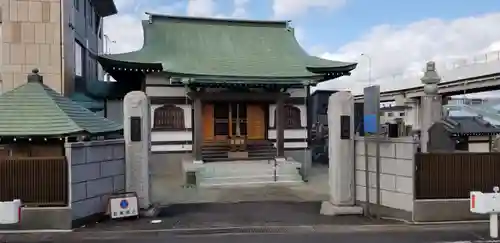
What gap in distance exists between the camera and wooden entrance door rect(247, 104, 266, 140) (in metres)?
21.3

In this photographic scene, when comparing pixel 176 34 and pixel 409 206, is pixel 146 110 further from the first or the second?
pixel 176 34

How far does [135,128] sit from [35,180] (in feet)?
8.95

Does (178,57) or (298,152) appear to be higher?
(178,57)

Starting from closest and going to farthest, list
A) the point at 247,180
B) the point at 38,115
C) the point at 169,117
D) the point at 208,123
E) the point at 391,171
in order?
the point at 391,171, the point at 38,115, the point at 247,180, the point at 169,117, the point at 208,123

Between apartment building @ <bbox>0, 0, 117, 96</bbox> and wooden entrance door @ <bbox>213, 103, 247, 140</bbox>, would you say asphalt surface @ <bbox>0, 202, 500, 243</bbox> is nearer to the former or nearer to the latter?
wooden entrance door @ <bbox>213, 103, 247, 140</bbox>

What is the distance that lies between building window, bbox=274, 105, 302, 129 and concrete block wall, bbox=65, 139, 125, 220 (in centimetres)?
1145

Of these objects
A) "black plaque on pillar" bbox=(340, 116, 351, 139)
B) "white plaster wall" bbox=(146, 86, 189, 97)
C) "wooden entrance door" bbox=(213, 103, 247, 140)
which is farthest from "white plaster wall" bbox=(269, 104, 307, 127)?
"black plaque on pillar" bbox=(340, 116, 351, 139)

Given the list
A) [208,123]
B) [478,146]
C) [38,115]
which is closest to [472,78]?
[478,146]

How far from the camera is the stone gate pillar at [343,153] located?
11.1m

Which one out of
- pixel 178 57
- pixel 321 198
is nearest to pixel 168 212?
pixel 321 198

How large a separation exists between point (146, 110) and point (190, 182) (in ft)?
20.8

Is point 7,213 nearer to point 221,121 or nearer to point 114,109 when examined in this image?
point 114,109

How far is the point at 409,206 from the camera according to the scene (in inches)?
387

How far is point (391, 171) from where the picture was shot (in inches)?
404
